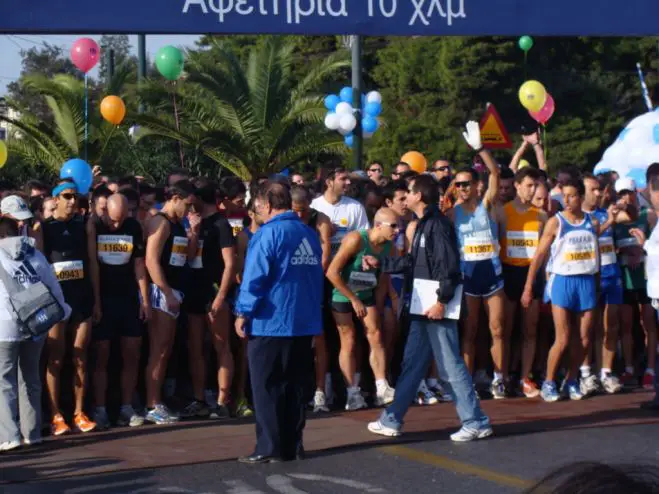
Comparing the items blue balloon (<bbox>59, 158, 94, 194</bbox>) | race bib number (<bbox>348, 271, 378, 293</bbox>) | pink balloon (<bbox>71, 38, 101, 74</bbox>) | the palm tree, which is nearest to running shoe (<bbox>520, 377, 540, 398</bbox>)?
Answer: race bib number (<bbox>348, 271, 378, 293</bbox>)

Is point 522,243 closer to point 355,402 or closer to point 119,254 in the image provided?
point 355,402

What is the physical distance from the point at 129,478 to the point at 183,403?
2737mm

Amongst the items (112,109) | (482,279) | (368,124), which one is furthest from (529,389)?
(112,109)

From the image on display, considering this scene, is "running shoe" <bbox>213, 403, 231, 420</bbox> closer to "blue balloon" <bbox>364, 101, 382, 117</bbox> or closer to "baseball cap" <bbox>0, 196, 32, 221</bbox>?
"baseball cap" <bbox>0, 196, 32, 221</bbox>

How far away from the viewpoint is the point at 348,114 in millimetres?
18312

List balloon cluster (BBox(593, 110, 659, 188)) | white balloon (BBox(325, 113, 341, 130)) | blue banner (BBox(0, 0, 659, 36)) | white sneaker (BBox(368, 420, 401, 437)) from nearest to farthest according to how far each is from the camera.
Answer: blue banner (BBox(0, 0, 659, 36)) < white sneaker (BBox(368, 420, 401, 437)) < white balloon (BBox(325, 113, 341, 130)) < balloon cluster (BBox(593, 110, 659, 188))

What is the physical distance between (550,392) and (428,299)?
8.54 ft

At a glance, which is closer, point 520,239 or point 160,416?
point 160,416

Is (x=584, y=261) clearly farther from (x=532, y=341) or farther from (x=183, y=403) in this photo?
(x=183, y=403)

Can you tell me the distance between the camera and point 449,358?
340 inches

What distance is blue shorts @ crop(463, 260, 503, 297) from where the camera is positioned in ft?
34.9

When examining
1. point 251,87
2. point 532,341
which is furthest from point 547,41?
point 532,341

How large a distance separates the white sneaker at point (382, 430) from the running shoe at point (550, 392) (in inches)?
94.3

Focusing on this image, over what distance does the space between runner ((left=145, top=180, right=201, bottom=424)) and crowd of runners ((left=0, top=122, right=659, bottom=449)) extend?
0.01 meters
